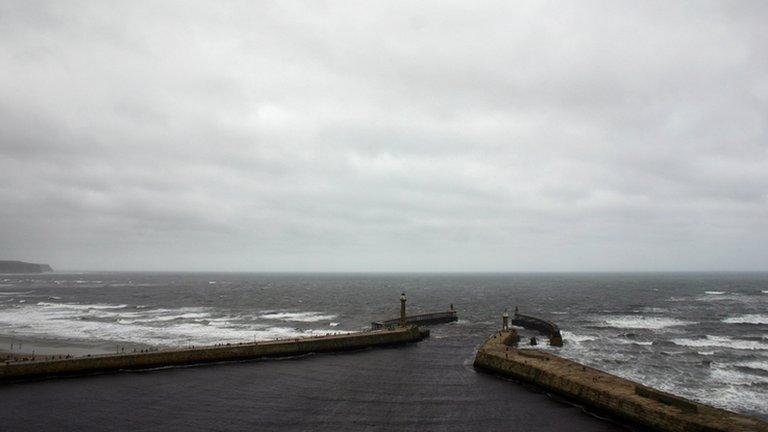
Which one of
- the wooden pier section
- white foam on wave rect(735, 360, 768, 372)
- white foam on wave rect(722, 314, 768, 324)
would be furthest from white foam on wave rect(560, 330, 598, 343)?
white foam on wave rect(722, 314, 768, 324)

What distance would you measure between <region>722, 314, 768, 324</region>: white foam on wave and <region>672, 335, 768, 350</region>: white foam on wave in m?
20.1

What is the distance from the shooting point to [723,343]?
5431 centimetres

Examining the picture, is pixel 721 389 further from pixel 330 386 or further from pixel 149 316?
pixel 149 316

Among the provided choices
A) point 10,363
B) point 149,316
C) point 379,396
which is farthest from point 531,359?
point 149,316

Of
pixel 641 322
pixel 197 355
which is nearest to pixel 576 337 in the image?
pixel 641 322

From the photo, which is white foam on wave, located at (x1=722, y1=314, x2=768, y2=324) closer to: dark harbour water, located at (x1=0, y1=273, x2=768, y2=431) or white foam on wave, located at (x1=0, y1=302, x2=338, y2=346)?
dark harbour water, located at (x1=0, y1=273, x2=768, y2=431)

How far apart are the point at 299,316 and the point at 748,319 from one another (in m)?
78.2

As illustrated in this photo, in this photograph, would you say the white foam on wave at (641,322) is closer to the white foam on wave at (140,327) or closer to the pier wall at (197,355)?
the pier wall at (197,355)

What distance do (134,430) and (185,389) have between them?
7.81m

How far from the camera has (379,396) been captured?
31641 millimetres

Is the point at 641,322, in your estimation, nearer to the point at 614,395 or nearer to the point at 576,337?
the point at 576,337

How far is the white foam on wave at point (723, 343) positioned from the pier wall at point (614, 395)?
1041 inches

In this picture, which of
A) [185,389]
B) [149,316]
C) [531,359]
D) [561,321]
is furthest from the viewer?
[149,316]

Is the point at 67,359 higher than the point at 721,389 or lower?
higher
